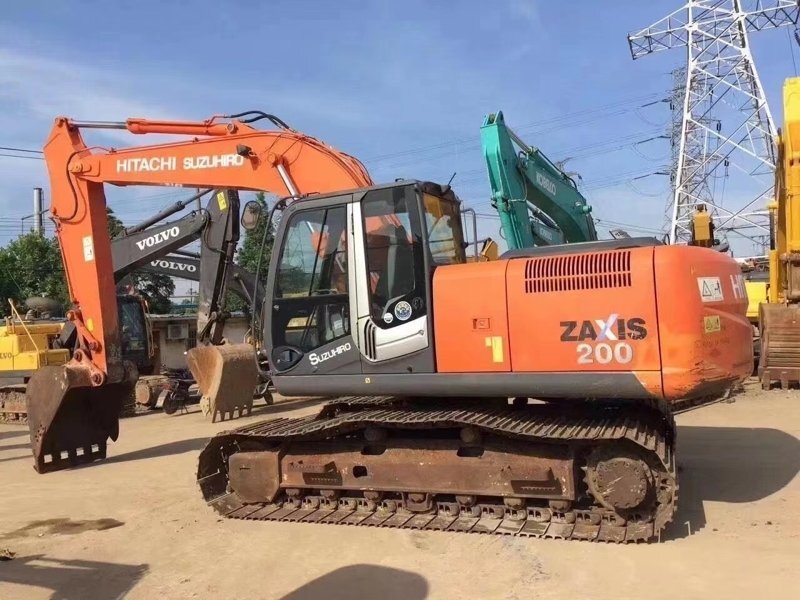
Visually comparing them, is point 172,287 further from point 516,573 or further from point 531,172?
point 516,573

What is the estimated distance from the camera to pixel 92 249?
8.45 m

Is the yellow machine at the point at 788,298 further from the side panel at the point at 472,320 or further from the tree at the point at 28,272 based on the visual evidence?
the tree at the point at 28,272

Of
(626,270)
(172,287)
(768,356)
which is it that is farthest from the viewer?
(172,287)

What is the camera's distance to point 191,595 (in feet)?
15.2

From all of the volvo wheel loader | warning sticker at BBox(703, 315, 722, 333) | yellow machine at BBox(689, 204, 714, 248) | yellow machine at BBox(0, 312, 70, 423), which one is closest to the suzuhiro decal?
warning sticker at BBox(703, 315, 722, 333)

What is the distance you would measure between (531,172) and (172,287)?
101ft

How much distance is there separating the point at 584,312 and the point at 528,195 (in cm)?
361

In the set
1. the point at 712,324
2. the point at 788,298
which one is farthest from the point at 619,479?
the point at 788,298

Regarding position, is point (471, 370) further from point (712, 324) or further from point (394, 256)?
point (712, 324)

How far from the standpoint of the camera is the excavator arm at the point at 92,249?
761 centimetres

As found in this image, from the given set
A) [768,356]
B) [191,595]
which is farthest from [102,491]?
[768,356]

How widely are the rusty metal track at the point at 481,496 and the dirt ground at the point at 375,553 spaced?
0.15 metres

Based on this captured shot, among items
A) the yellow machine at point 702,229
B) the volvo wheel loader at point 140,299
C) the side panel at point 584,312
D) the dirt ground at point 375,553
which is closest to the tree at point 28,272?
the volvo wheel loader at point 140,299

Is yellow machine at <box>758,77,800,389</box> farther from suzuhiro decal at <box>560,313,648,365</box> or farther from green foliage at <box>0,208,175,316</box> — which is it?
green foliage at <box>0,208,175,316</box>
